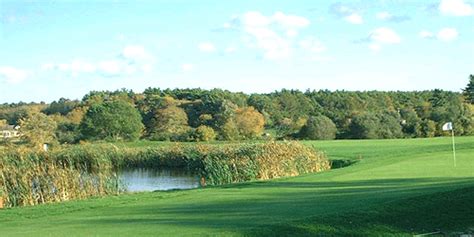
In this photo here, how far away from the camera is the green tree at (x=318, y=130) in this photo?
66.8 m

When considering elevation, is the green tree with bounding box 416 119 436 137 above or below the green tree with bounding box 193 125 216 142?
below

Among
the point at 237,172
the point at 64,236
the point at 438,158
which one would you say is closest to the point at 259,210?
the point at 64,236

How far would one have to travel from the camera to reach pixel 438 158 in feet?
94.9

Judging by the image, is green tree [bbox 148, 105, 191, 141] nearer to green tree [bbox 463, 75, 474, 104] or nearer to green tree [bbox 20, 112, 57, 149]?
green tree [bbox 20, 112, 57, 149]

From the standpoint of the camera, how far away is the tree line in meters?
65.1

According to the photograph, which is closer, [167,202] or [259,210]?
[259,210]

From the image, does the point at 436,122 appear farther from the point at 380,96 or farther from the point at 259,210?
the point at 259,210

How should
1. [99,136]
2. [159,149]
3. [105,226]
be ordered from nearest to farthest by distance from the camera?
[105,226] → [159,149] → [99,136]

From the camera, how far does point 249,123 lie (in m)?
67.5

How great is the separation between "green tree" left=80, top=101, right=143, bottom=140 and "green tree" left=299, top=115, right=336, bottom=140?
16772 mm

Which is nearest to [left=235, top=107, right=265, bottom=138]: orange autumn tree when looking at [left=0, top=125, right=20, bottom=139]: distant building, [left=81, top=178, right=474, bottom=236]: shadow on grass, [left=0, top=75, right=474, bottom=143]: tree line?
[left=0, top=75, right=474, bottom=143]: tree line

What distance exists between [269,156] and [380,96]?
70.4 meters

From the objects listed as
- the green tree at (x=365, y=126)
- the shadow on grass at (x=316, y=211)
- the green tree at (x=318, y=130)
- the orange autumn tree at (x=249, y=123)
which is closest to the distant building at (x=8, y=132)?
the orange autumn tree at (x=249, y=123)

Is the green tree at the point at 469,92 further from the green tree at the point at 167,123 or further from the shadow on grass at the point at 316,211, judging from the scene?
the shadow on grass at the point at 316,211
